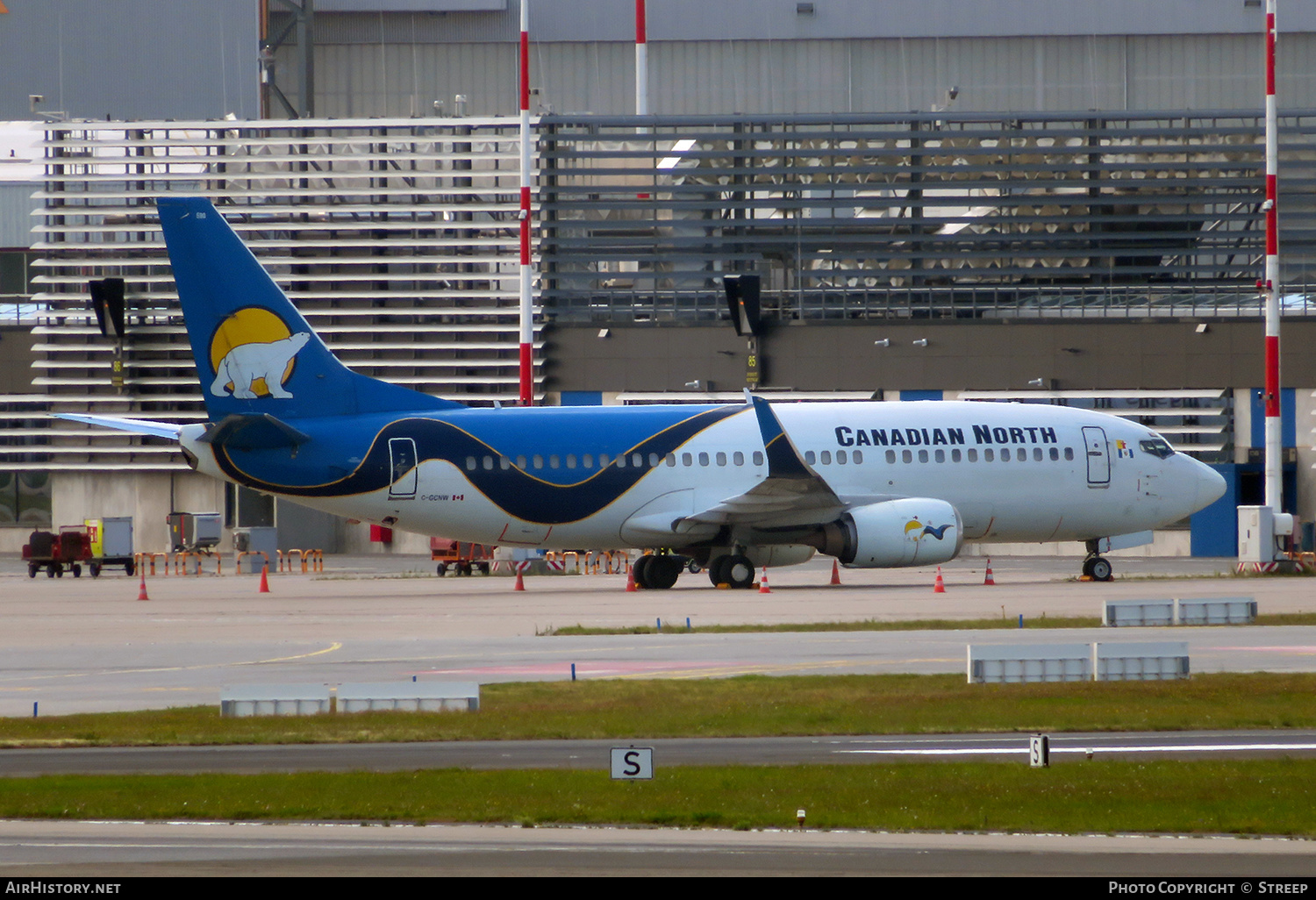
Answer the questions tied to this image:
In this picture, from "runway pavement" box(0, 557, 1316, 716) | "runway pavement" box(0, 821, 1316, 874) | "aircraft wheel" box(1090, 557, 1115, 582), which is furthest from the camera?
"aircraft wheel" box(1090, 557, 1115, 582)

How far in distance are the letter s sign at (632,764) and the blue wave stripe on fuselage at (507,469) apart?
23557 millimetres

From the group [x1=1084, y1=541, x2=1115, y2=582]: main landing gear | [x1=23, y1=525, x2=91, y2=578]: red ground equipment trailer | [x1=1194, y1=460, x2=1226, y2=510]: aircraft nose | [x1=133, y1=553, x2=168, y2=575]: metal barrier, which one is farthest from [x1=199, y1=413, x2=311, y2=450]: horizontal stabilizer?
[x1=1194, y1=460, x2=1226, y2=510]: aircraft nose

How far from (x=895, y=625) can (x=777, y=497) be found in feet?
31.1

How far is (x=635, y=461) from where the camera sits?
120 feet

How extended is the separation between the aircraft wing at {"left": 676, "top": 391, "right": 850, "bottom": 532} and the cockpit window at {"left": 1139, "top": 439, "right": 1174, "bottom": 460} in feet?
26.1

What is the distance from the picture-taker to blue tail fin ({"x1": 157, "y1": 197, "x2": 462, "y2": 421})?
115ft

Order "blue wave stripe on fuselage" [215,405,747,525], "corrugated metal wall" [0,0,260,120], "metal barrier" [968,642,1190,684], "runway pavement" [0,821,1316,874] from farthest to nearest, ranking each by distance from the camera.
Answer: "corrugated metal wall" [0,0,260,120] → "blue wave stripe on fuselage" [215,405,747,525] → "metal barrier" [968,642,1190,684] → "runway pavement" [0,821,1316,874]

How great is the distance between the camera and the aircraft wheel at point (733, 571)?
36.8 meters

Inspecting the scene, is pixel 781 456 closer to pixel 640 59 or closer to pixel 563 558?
pixel 563 558

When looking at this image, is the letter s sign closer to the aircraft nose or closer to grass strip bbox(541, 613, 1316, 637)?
grass strip bbox(541, 613, 1316, 637)

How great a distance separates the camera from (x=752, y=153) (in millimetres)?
58500

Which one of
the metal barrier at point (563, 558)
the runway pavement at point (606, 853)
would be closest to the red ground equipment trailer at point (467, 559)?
the metal barrier at point (563, 558)

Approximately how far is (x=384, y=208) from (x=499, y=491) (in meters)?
27.1
